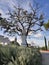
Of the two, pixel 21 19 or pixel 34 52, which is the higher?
pixel 21 19

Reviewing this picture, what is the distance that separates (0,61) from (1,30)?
26739 millimetres

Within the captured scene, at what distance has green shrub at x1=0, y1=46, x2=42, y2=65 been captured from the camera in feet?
36.2

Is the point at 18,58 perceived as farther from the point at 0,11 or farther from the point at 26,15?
the point at 26,15

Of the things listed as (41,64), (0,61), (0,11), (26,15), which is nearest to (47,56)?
(41,64)

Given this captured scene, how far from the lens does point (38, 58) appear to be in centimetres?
1128

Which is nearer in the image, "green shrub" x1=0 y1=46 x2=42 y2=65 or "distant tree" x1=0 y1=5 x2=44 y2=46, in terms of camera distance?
"green shrub" x1=0 y1=46 x2=42 y2=65

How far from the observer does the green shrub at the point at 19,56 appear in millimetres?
11023

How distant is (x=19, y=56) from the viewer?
11.2 m

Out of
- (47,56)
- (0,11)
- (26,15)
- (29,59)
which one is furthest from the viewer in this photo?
(26,15)

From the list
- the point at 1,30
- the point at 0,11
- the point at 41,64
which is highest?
the point at 0,11

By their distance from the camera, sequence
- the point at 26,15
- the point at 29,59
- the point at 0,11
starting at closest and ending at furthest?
the point at 29,59, the point at 0,11, the point at 26,15

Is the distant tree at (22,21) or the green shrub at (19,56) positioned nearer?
the green shrub at (19,56)

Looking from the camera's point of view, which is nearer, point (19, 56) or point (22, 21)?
point (19, 56)

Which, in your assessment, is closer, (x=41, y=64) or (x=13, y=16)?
A: (x=41, y=64)
